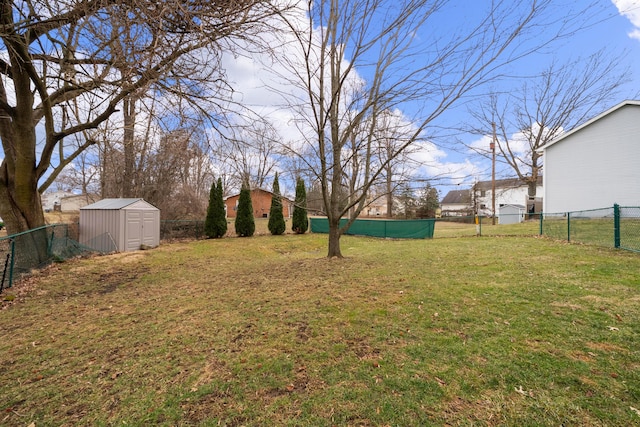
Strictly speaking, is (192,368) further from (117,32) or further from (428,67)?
(428,67)

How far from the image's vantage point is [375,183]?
6.34 metres

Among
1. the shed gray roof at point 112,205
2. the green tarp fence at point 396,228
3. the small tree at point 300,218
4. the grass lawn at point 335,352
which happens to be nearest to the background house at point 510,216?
the green tarp fence at point 396,228

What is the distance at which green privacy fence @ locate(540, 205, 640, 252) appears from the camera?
6914 mm

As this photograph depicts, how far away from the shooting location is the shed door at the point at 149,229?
11.1 metres

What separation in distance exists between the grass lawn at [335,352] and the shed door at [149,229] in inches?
253

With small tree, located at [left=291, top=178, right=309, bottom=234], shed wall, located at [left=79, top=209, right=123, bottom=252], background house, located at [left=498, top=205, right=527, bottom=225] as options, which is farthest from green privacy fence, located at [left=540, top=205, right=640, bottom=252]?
shed wall, located at [left=79, top=209, right=123, bottom=252]

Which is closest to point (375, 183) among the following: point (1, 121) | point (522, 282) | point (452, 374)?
point (522, 282)

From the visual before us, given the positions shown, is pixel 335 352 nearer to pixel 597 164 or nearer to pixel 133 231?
pixel 133 231

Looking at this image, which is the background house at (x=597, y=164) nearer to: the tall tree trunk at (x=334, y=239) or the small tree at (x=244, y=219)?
the tall tree trunk at (x=334, y=239)

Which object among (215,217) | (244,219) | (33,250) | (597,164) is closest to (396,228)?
(244,219)

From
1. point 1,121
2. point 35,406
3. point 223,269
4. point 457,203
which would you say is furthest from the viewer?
point 457,203

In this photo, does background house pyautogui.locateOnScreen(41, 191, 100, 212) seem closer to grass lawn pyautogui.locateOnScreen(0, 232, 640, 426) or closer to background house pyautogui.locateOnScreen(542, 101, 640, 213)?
grass lawn pyautogui.locateOnScreen(0, 232, 640, 426)

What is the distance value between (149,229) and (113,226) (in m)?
1.48

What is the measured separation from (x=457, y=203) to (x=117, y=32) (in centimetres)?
4877
